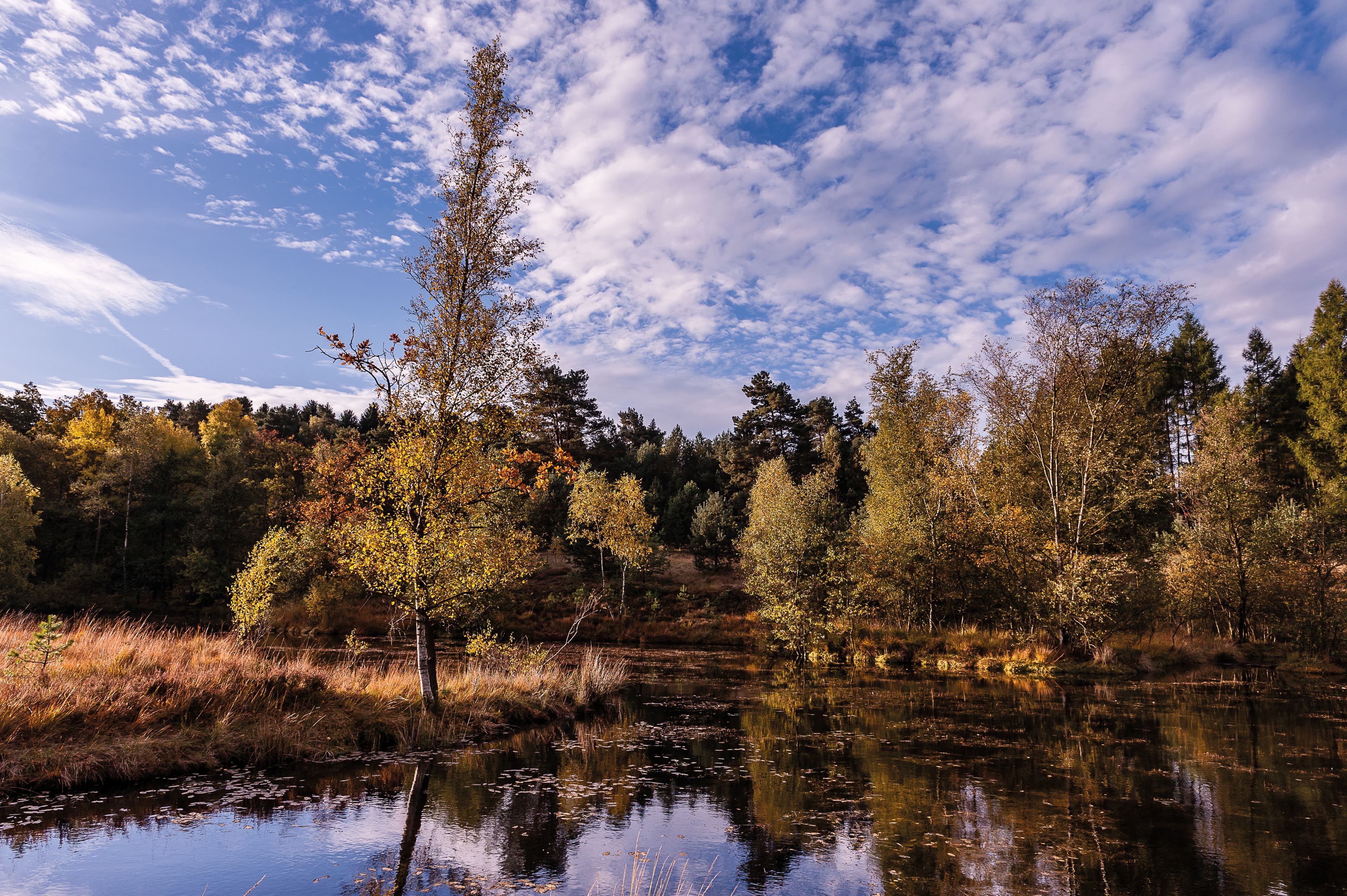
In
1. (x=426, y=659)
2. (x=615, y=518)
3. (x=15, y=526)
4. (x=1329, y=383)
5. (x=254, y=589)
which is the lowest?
(x=426, y=659)

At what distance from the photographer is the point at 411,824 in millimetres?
10273

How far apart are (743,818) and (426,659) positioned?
9784mm

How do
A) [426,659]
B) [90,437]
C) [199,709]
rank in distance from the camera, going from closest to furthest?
1. [199,709]
2. [426,659]
3. [90,437]

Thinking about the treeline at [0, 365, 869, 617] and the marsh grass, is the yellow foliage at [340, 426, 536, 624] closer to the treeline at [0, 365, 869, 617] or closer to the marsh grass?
the marsh grass

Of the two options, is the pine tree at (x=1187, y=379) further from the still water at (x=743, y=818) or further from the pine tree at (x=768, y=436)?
the still water at (x=743, y=818)

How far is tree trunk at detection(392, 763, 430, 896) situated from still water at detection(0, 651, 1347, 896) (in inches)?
1.6

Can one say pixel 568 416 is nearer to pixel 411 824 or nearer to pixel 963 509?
pixel 963 509

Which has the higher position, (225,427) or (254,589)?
(225,427)

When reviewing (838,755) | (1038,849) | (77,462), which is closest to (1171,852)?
(1038,849)

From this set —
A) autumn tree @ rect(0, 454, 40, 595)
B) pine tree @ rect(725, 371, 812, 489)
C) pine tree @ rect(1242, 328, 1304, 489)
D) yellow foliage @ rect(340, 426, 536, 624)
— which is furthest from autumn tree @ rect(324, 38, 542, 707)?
pine tree @ rect(1242, 328, 1304, 489)

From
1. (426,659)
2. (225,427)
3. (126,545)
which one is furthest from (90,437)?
(426,659)

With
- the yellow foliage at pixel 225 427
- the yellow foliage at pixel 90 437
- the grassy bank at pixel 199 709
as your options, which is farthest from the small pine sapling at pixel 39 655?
the yellow foliage at pixel 90 437

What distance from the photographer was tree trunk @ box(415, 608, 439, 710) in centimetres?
1702

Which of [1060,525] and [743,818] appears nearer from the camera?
[743,818]
